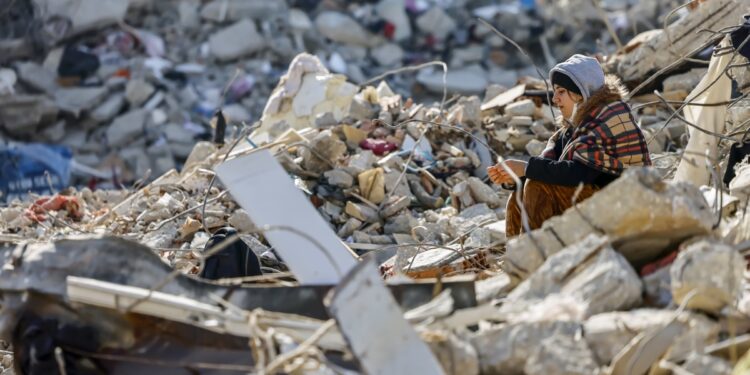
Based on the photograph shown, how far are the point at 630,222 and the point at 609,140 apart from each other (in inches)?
62.9

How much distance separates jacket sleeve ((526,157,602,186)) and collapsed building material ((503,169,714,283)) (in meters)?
1.46

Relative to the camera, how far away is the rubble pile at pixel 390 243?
3.78 meters

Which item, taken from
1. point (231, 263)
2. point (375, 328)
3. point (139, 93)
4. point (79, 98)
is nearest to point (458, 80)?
point (139, 93)

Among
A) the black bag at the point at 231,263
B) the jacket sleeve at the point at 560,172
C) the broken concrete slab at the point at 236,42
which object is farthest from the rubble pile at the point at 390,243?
the broken concrete slab at the point at 236,42

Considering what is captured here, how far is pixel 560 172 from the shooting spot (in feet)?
19.0

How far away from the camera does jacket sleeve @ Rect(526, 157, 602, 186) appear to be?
18.9 ft

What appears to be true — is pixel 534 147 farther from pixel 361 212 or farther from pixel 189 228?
pixel 189 228

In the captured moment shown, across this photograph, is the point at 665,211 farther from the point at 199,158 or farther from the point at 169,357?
the point at 199,158

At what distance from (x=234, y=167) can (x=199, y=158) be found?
5.14 m

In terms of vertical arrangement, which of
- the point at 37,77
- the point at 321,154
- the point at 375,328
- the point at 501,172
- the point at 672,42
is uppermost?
the point at 375,328

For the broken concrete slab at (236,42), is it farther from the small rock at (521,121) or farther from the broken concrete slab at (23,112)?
the small rock at (521,121)

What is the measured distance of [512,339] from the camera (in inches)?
151

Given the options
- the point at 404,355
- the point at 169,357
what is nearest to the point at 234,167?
the point at 169,357

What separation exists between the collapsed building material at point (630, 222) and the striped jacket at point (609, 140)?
1436 mm
